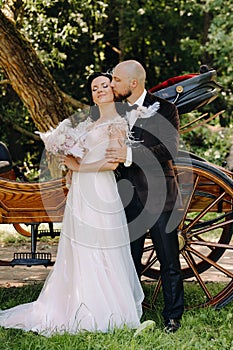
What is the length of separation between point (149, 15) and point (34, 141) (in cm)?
318

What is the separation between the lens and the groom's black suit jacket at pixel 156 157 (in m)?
3.61

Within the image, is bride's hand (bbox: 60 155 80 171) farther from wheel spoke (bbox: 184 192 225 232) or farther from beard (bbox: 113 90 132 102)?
wheel spoke (bbox: 184 192 225 232)

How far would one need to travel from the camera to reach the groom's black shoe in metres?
3.68

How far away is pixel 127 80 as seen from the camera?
3.67 m

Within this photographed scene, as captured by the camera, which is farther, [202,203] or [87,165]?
[202,203]

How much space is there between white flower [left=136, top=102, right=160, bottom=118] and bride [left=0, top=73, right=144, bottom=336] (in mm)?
104

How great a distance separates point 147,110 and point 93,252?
2.91 feet

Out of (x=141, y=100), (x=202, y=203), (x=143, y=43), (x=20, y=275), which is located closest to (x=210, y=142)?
(x=143, y=43)

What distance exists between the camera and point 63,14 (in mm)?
10094

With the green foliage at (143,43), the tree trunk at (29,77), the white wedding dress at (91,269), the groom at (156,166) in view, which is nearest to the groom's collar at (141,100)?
the groom at (156,166)

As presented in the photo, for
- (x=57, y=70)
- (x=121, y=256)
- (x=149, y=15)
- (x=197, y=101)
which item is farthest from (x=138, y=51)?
(x=121, y=256)

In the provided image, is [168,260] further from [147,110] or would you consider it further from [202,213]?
[147,110]

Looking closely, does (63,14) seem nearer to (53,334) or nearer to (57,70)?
(57,70)

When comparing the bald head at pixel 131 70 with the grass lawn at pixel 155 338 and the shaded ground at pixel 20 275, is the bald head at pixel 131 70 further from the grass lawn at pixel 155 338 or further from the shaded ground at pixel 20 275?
the shaded ground at pixel 20 275
